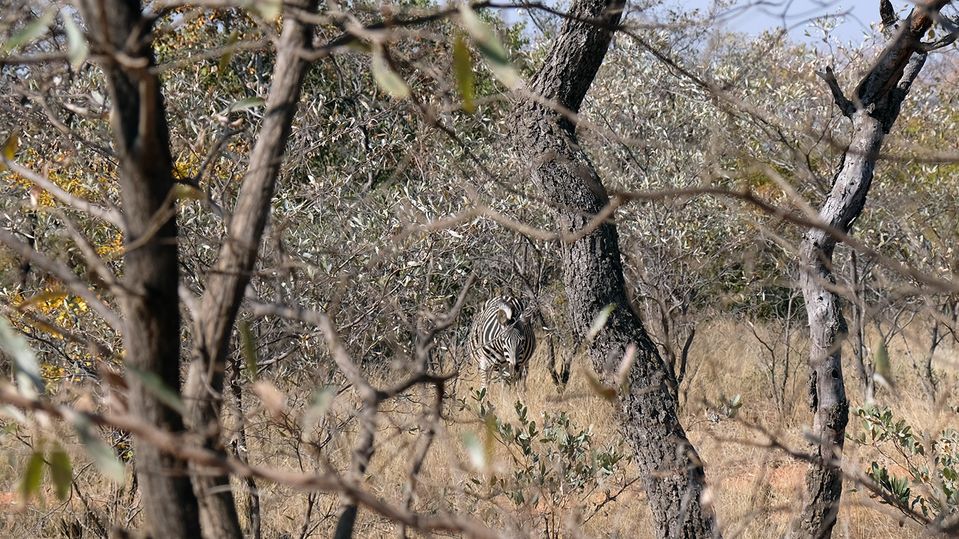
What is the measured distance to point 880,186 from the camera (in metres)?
8.51

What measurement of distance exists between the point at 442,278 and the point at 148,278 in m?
6.02

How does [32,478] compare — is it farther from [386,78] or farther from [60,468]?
[386,78]

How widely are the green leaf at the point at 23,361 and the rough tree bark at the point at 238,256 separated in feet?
0.67

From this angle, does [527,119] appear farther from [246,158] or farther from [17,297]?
[17,297]

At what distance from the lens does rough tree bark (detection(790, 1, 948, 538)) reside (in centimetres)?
301

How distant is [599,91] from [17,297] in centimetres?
597

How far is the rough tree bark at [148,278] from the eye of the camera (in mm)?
1070

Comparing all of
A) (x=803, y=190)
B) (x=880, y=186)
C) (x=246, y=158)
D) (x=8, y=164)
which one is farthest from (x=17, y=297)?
(x=880, y=186)

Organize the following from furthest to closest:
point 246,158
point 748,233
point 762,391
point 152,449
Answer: point 762,391, point 748,233, point 246,158, point 152,449

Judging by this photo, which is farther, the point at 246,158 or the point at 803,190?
the point at 803,190

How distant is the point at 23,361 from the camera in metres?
1.00

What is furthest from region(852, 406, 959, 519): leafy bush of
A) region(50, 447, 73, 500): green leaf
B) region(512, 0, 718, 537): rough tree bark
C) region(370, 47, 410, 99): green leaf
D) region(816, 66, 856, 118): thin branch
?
region(50, 447, 73, 500): green leaf

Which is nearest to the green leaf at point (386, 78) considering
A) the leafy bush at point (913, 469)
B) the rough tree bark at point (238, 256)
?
the rough tree bark at point (238, 256)

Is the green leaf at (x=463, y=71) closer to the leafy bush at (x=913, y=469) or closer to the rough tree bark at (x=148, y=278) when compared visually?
the rough tree bark at (x=148, y=278)
